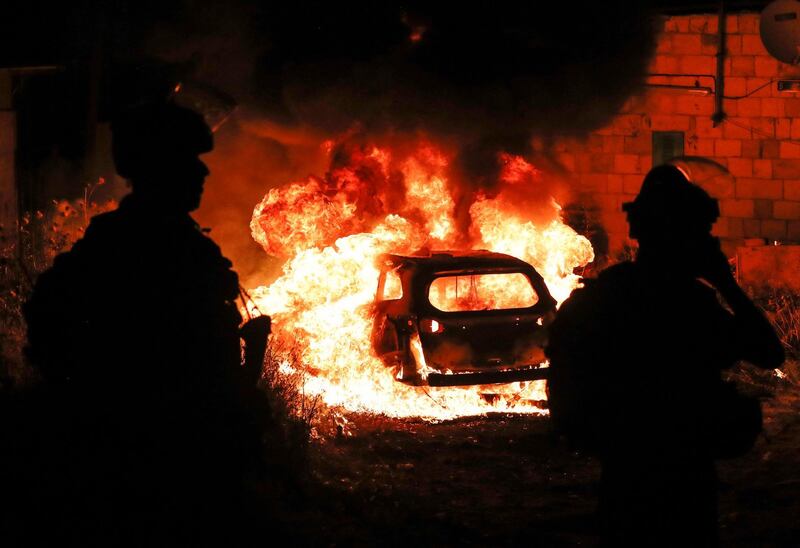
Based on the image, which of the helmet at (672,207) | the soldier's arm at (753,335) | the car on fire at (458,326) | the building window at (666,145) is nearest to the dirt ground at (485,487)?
the car on fire at (458,326)

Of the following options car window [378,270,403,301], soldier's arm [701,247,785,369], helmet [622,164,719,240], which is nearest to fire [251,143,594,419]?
car window [378,270,403,301]

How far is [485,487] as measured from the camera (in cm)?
689

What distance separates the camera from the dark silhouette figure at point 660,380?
124 inches

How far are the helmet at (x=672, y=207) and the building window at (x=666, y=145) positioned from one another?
1311 cm

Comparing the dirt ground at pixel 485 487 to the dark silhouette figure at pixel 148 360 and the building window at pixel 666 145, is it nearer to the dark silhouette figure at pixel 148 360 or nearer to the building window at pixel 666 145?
the dark silhouette figure at pixel 148 360

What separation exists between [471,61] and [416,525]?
9.31m

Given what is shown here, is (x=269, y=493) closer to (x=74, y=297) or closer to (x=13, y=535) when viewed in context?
(x=13, y=535)

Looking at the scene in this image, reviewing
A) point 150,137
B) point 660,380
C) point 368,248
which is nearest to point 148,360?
point 150,137

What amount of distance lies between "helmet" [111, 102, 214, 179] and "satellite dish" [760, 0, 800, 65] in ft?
41.7

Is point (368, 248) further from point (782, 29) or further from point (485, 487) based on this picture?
point (782, 29)

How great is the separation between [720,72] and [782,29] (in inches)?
67.3

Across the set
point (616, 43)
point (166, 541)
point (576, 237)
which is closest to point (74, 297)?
point (166, 541)

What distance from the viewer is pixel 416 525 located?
5.89m

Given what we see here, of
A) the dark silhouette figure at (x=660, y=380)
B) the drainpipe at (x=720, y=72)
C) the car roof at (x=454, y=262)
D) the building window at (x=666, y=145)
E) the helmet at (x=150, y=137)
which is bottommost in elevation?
the dark silhouette figure at (x=660, y=380)
